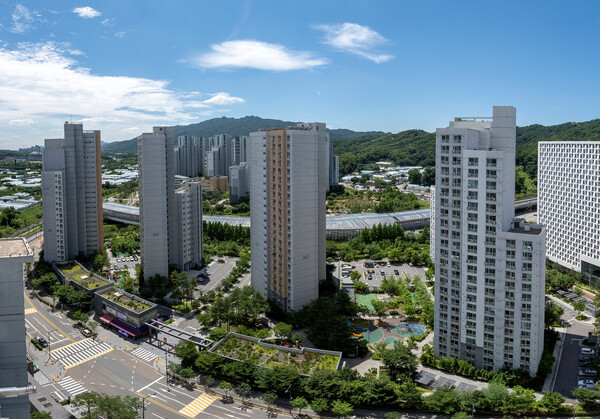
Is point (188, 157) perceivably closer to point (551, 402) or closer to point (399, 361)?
point (399, 361)

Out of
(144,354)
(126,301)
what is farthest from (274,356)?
(126,301)

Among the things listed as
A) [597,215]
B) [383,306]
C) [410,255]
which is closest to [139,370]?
[383,306]

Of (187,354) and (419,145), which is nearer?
(187,354)

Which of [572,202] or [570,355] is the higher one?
[572,202]

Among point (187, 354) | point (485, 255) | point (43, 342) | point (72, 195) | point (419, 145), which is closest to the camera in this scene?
point (485, 255)

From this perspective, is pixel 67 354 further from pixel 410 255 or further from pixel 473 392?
pixel 410 255

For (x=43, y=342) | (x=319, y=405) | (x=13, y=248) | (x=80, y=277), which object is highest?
(x=13, y=248)

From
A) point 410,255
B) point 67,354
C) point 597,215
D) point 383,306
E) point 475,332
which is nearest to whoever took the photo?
point 475,332
